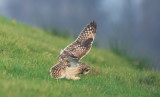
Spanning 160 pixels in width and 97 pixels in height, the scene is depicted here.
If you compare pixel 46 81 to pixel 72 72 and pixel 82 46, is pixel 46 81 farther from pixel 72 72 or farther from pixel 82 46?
pixel 82 46

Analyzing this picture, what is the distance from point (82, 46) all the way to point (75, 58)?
881 mm

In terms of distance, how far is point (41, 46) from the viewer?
47.3ft

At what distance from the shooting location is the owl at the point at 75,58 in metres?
9.03

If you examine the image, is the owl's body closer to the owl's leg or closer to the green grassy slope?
the owl's leg

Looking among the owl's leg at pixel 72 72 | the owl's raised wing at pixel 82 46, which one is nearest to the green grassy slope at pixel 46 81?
the owl's leg at pixel 72 72

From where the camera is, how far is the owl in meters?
9.03

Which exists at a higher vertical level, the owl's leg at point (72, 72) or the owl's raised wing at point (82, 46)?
the owl's raised wing at point (82, 46)

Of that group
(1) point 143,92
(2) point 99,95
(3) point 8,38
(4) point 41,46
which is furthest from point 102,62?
(2) point 99,95

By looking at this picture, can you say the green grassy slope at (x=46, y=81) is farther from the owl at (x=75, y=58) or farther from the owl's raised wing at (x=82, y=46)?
the owl's raised wing at (x=82, y=46)

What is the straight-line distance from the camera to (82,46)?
971 cm

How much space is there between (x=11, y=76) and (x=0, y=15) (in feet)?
43.4

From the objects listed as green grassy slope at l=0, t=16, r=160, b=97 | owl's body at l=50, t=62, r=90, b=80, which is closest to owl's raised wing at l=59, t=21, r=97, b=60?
owl's body at l=50, t=62, r=90, b=80

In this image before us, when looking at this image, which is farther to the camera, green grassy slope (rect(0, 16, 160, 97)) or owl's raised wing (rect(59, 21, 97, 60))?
owl's raised wing (rect(59, 21, 97, 60))

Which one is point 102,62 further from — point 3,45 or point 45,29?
point 45,29
